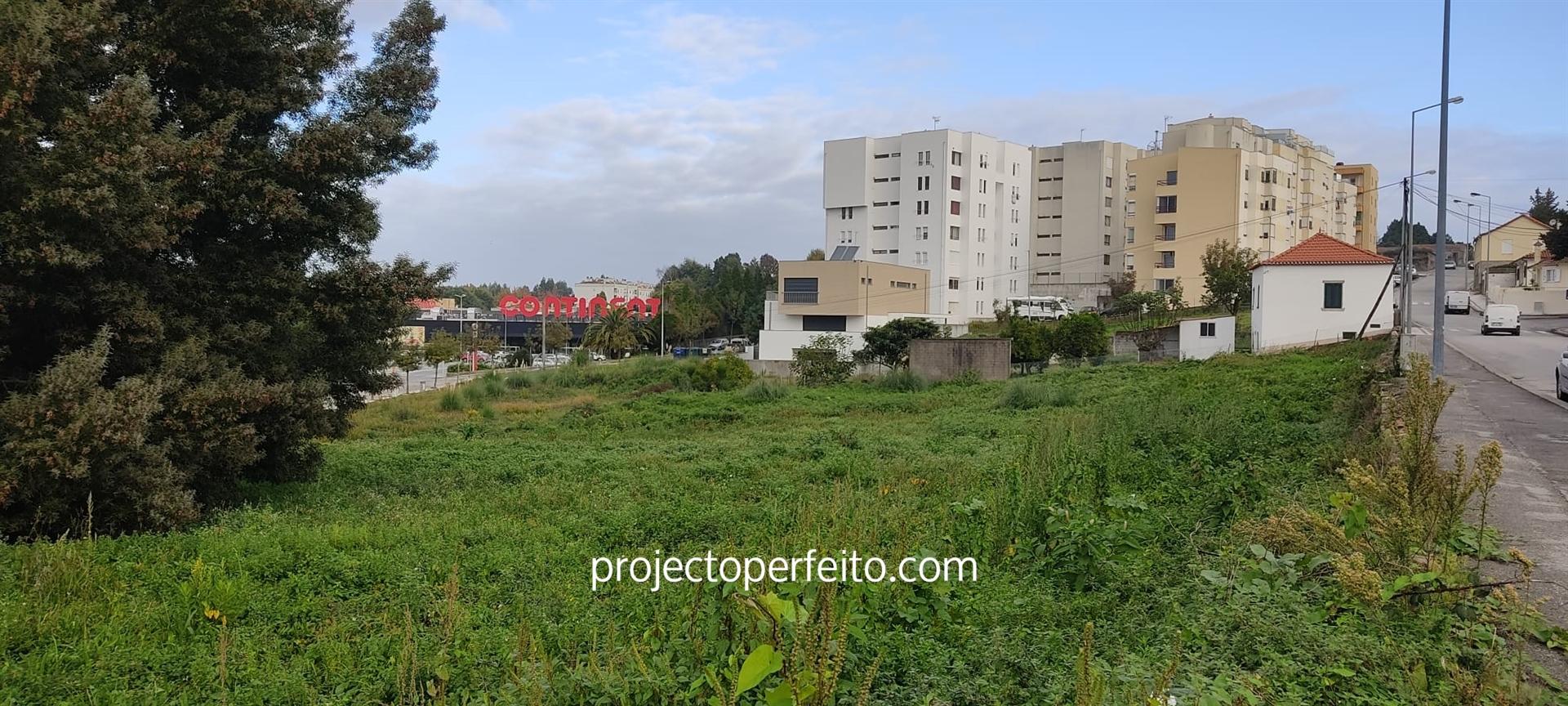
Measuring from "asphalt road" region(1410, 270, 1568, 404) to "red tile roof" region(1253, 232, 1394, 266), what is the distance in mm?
2383

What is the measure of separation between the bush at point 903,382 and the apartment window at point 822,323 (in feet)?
72.0

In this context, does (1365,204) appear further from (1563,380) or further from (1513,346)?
(1563,380)

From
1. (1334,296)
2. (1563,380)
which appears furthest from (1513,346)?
(1563,380)

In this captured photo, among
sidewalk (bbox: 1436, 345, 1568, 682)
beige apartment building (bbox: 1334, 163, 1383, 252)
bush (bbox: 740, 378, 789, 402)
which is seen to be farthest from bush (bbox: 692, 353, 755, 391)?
beige apartment building (bbox: 1334, 163, 1383, 252)

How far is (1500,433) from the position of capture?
10.4m

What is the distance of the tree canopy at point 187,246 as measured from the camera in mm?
7609

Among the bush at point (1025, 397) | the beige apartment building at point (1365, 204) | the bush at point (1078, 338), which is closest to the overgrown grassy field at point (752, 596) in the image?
the bush at point (1025, 397)

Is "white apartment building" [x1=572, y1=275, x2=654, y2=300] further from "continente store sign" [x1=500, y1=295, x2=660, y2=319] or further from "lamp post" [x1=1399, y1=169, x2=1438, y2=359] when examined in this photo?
"lamp post" [x1=1399, y1=169, x2=1438, y2=359]

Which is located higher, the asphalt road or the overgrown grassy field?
the asphalt road

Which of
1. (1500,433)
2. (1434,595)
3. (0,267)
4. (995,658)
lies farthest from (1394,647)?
(0,267)

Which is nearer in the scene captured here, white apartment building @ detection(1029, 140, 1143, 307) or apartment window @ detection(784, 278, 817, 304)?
apartment window @ detection(784, 278, 817, 304)

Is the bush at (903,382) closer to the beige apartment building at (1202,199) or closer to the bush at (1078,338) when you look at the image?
the bush at (1078,338)

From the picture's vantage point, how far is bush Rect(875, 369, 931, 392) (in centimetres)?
2909

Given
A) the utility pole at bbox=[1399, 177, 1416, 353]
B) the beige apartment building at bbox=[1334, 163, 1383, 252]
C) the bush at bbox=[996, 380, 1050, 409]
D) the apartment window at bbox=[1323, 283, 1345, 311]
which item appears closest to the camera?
the utility pole at bbox=[1399, 177, 1416, 353]
